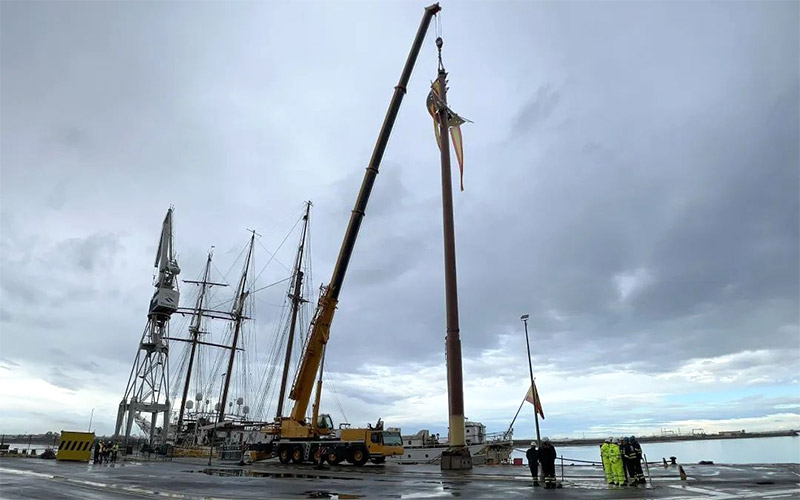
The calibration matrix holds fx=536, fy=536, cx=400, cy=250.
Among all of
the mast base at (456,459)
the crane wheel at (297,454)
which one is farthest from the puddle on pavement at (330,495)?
the crane wheel at (297,454)

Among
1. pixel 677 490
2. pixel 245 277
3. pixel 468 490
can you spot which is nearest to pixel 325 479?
pixel 468 490

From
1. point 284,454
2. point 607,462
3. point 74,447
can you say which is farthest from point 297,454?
point 607,462

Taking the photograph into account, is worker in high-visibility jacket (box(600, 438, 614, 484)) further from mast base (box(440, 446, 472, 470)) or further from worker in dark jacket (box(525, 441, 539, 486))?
mast base (box(440, 446, 472, 470))

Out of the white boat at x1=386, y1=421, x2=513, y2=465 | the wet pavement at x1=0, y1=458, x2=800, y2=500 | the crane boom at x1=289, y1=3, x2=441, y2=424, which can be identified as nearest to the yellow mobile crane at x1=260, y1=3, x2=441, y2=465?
the crane boom at x1=289, y1=3, x2=441, y2=424

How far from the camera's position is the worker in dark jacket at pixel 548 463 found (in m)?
17.8

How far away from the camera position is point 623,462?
59.9 ft

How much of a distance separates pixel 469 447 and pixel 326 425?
16.1 m

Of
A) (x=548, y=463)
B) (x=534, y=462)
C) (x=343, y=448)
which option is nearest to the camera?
(x=548, y=463)

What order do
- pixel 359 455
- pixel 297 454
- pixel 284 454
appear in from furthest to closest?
pixel 284 454 → pixel 297 454 → pixel 359 455

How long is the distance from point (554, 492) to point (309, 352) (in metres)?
20.0

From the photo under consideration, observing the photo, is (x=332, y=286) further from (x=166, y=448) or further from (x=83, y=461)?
(x=166, y=448)

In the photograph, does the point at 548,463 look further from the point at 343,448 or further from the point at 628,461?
the point at 343,448

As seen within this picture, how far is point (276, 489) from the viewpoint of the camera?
17.1 metres

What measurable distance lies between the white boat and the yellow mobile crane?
5.71 metres
